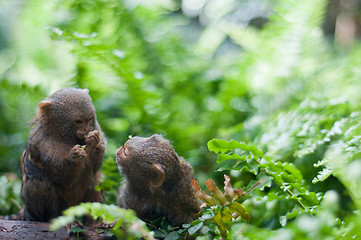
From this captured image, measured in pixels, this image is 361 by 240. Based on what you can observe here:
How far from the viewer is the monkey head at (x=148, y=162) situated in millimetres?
3451

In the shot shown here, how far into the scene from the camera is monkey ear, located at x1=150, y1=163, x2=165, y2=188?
3.40 metres

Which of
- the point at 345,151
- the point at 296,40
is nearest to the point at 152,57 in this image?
the point at 296,40

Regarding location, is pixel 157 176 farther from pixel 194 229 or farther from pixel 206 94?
pixel 206 94

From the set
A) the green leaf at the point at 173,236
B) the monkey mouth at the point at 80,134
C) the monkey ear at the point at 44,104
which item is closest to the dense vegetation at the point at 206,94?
the green leaf at the point at 173,236

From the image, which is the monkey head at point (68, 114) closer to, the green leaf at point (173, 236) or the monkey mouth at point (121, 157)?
the monkey mouth at point (121, 157)

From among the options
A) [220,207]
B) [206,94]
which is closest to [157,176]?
[220,207]

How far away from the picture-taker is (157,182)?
11.2 ft

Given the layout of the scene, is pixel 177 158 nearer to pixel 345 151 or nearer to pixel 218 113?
pixel 345 151

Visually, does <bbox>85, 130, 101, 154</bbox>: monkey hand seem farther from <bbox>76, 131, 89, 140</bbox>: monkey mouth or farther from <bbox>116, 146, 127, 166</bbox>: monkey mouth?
<bbox>116, 146, 127, 166</bbox>: monkey mouth

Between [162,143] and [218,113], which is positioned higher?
[162,143]

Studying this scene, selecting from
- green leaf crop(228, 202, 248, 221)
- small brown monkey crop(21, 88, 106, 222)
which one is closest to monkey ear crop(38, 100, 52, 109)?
small brown monkey crop(21, 88, 106, 222)

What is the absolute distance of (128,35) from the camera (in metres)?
6.30

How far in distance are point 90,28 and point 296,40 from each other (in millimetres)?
3237

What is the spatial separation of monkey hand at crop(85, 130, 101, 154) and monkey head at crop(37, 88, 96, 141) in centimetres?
7
